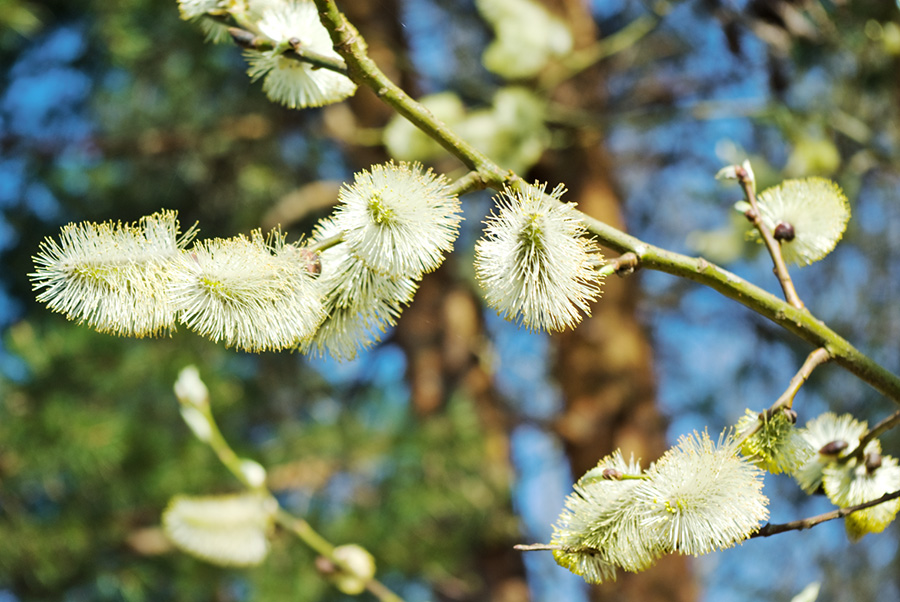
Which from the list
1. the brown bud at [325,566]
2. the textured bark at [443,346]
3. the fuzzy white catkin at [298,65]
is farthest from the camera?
the textured bark at [443,346]

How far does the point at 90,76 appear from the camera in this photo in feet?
12.7

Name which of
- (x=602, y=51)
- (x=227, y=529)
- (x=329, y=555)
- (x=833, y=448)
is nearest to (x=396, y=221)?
(x=833, y=448)

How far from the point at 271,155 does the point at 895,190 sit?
3171 millimetres

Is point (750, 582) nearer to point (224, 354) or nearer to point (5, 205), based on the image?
point (224, 354)

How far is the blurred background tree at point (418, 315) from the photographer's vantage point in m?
2.88

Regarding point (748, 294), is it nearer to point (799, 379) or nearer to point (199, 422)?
point (799, 379)

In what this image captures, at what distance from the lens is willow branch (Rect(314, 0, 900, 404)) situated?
2.39 ft

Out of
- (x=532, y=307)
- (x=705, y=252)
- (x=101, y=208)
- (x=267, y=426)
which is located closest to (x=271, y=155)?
(x=101, y=208)

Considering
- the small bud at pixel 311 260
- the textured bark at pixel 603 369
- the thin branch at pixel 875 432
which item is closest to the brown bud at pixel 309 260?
the small bud at pixel 311 260

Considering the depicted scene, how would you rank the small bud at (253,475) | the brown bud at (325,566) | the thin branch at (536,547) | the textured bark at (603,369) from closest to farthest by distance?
the thin branch at (536,547)
the brown bud at (325,566)
the small bud at (253,475)
the textured bark at (603,369)

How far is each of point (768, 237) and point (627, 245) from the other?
246mm

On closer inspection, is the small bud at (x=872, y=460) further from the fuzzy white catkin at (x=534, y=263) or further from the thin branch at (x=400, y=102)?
the thin branch at (x=400, y=102)

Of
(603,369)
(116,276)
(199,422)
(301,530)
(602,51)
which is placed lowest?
(116,276)

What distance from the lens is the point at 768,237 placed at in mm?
907
